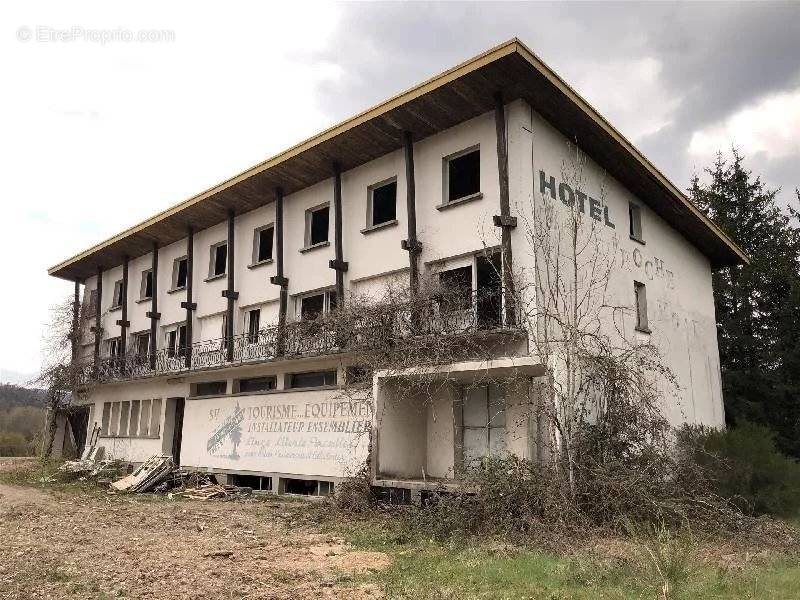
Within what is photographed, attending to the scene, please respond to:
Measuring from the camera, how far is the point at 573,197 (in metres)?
15.6

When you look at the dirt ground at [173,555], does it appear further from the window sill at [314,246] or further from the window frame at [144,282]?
the window frame at [144,282]

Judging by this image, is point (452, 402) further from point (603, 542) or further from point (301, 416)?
point (603, 542)

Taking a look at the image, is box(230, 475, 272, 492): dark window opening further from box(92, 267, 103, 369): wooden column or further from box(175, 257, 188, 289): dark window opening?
box(92, 267, 103, 369): wooden column

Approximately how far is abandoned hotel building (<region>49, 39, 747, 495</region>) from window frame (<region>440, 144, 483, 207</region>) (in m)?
0.06

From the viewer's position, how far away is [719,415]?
20125 millimetres

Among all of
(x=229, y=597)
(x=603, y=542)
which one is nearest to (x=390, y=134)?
(x=603, y=542)

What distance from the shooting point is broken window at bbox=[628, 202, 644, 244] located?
18234mm

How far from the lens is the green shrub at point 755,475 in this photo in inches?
549

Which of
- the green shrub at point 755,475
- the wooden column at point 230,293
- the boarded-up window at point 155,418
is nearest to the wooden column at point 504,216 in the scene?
the green shrub at point 755,475

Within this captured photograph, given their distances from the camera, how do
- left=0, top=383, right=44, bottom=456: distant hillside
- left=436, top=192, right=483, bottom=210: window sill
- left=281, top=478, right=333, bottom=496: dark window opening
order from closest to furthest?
left=436, top=192, right=483, bottom=210: window sill, left=281, top=478, right=333, bottom=496: dark window opening, left=0, top=383, right=44, bottom=456: distant hillside

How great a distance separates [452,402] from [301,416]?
4.59m

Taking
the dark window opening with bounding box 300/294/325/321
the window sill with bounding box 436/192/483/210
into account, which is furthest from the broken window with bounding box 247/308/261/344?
the window sill with bounding box 436/192/483/210

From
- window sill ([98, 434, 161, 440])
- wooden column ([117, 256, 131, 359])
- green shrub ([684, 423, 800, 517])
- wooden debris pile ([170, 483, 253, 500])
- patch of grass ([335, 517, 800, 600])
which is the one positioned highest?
wooden column ([117, 256, 131, 359])

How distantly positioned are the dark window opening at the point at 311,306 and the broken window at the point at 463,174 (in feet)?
16.4
